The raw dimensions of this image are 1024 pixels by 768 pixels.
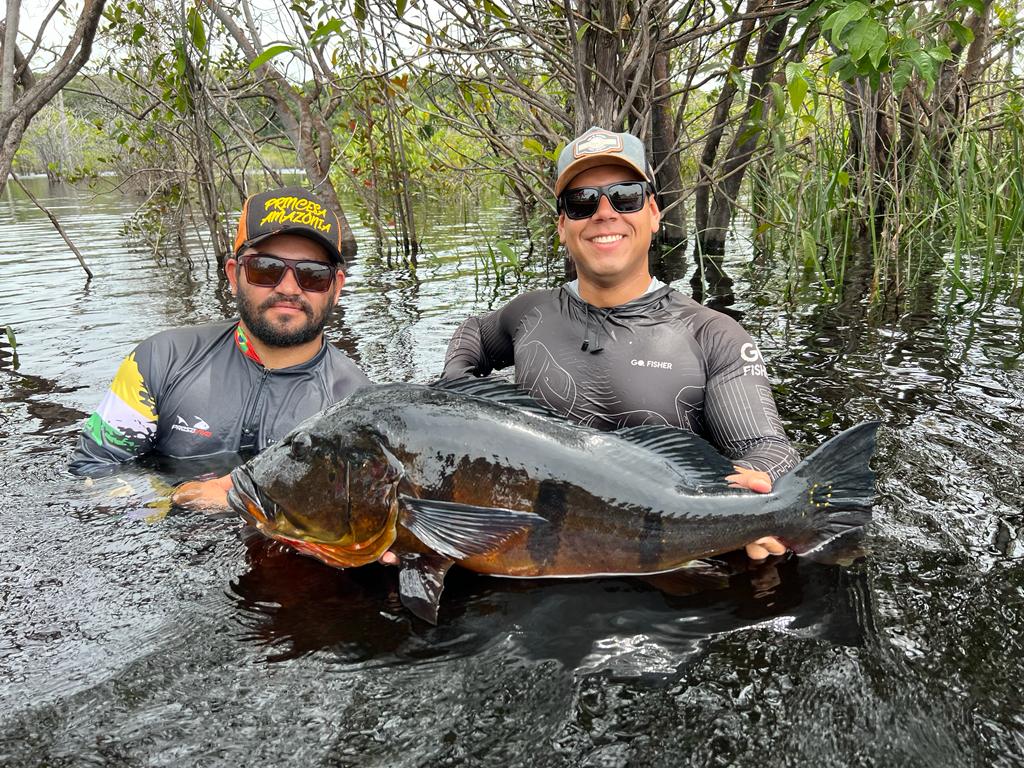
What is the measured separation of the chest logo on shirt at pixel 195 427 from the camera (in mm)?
4078

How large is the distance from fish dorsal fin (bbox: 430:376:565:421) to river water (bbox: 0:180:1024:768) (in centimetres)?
71

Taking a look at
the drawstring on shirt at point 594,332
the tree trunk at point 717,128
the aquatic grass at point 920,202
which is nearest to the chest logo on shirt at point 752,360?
the drawstring on shirt at point 594,332

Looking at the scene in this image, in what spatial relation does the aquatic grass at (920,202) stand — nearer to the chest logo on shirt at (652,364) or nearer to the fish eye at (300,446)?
the chest logo on shirt at (652,364)

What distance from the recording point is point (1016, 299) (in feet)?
25.3

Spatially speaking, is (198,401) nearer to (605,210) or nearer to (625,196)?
(605,210)

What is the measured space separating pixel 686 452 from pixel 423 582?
1.14 meters

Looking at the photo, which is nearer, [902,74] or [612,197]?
[612,197]

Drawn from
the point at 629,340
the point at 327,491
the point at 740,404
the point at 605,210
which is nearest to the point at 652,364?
the point at 629,340

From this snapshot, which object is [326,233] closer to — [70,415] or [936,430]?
[70,415]

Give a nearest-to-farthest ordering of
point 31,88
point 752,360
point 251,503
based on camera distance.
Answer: point 251,503
point 752,360
point 31,88

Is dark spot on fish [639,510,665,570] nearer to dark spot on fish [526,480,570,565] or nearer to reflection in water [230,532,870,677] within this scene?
reflection in water [230,532,870,677]

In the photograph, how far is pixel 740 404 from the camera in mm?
3723

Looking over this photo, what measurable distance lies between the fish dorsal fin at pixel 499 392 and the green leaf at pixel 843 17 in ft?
8.91

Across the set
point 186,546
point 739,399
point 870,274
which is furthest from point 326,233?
point 870,274
